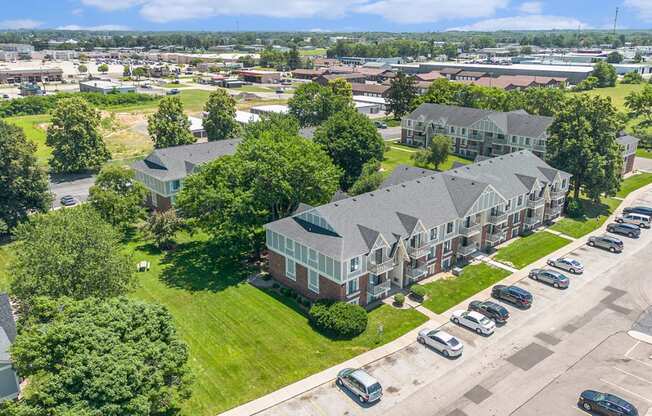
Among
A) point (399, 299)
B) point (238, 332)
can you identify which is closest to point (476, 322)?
point (399, 299)

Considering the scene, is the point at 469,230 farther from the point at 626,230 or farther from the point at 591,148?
the point at 591,148

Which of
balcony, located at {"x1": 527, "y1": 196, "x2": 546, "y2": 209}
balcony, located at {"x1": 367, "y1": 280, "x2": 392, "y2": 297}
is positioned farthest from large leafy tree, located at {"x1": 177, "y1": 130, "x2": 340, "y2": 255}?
balcony, located at {"x1": 527, "y1": 196, "x2": 546, "y2": 209}

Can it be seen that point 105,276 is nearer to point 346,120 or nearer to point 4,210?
point 4,210

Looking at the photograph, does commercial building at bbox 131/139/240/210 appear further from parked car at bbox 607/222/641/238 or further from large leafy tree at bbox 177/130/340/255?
parked car at bbox 607/222/641/238

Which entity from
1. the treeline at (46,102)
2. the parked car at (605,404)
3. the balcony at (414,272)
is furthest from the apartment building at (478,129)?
the treeline at (46,102)

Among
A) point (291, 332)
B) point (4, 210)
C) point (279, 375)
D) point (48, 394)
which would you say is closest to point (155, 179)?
point (4, 210)

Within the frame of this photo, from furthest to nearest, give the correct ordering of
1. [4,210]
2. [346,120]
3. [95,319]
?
[346,120], [4,210], [95,319]

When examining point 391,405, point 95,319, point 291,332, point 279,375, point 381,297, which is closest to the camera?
point 95,319
